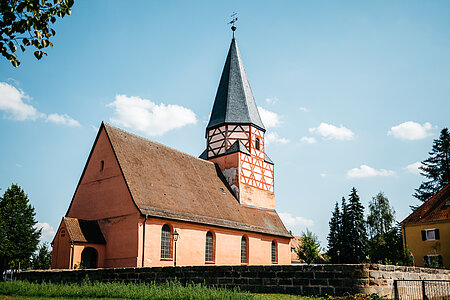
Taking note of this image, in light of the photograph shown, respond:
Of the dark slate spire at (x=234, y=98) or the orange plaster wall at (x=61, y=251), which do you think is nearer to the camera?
the orange plaster wall at (x=61, y=251)

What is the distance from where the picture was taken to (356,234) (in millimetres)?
46625

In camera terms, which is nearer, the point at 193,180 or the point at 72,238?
the point at 72,238

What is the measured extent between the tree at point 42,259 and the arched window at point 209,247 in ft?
96.9

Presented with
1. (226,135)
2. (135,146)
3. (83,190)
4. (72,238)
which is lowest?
(72,238)

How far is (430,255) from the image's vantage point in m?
33.9

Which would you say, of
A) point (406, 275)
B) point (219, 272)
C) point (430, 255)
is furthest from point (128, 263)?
point (430, 255)

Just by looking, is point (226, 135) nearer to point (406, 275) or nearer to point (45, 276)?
point (45, 276)

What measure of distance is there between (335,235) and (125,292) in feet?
134

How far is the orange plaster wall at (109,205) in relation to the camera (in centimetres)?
2388

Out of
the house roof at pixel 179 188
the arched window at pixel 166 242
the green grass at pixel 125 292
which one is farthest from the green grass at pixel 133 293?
the arched window at pixel 166 242

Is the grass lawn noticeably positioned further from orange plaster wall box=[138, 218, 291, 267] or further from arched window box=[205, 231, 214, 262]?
arched window box=[205, 231, 214, 262]

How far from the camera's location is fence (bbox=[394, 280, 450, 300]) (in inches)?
445

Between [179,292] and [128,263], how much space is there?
521 inches

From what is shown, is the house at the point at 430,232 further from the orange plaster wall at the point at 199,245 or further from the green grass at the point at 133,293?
the green grass at the point at 133,293
